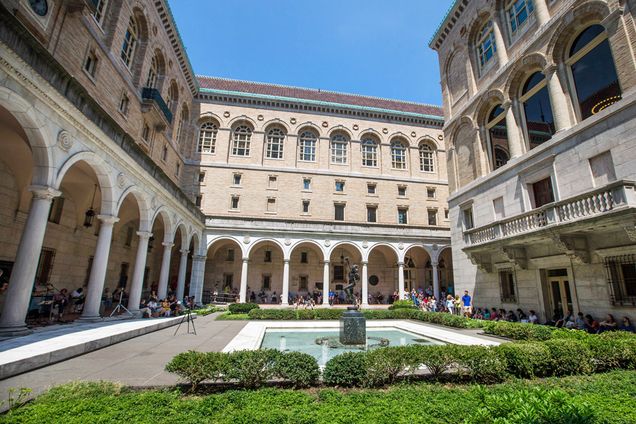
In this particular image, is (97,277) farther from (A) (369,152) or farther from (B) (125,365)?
(A) (369,152)

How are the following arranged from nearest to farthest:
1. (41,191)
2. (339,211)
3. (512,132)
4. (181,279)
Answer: (41,191) → (512,132) → (181,279) → (339,211)

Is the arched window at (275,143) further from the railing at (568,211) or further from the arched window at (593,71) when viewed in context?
the arched window at (593,71)

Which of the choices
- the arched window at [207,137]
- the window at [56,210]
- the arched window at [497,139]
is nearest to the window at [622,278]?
the arched window at [497,139]

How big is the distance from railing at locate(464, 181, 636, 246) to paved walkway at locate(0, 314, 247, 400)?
44.8 ft

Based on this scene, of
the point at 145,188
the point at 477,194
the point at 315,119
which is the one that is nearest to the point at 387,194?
the point at 315,119

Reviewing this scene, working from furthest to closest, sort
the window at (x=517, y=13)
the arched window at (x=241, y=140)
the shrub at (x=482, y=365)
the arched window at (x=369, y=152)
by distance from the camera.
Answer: the arched window at (x=369, y=152) → the arched window at (x=241, y=140) → the window at (x=517, y=13) → the shrub at (x=482, y=365)

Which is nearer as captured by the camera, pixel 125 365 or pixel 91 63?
pixel 125 365

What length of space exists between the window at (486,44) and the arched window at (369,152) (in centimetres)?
1637

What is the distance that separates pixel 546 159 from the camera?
14.1 meters

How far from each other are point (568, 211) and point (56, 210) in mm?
23408

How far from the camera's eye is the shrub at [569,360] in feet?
22.2

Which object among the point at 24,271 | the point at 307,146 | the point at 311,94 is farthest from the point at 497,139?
the point at 311,94

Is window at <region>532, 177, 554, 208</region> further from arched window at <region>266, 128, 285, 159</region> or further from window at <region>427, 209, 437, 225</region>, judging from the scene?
arched window at <region>266, 128, 285, 159</region>

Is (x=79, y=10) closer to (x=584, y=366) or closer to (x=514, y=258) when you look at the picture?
(x=584, y=366)
